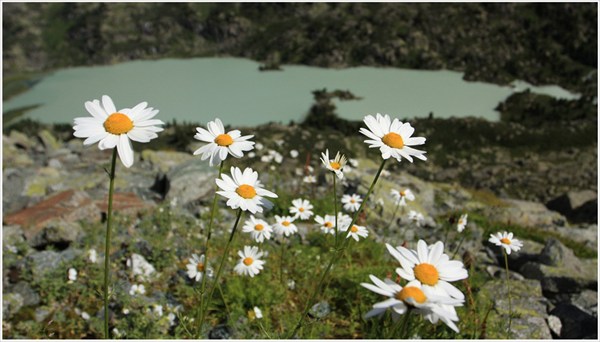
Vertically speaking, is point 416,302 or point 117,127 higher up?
point 117,127

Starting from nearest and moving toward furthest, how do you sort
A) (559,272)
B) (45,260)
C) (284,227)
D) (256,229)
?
(256,229), (284,227), (45,260), (559,272)

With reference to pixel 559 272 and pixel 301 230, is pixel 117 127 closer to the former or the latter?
pixel 301 230

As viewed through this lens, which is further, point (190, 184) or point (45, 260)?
point (190, 184)

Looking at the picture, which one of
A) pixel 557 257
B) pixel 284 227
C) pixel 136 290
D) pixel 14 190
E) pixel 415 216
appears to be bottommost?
pixel 14 190

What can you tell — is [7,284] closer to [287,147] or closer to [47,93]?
[287,147]

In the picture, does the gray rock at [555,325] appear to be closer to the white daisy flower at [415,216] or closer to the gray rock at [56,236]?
the white daisy flower at [415,216]

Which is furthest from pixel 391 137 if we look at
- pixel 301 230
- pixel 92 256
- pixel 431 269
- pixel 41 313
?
pixel 301 230

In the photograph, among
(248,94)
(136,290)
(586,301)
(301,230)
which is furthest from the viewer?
(248,94)
